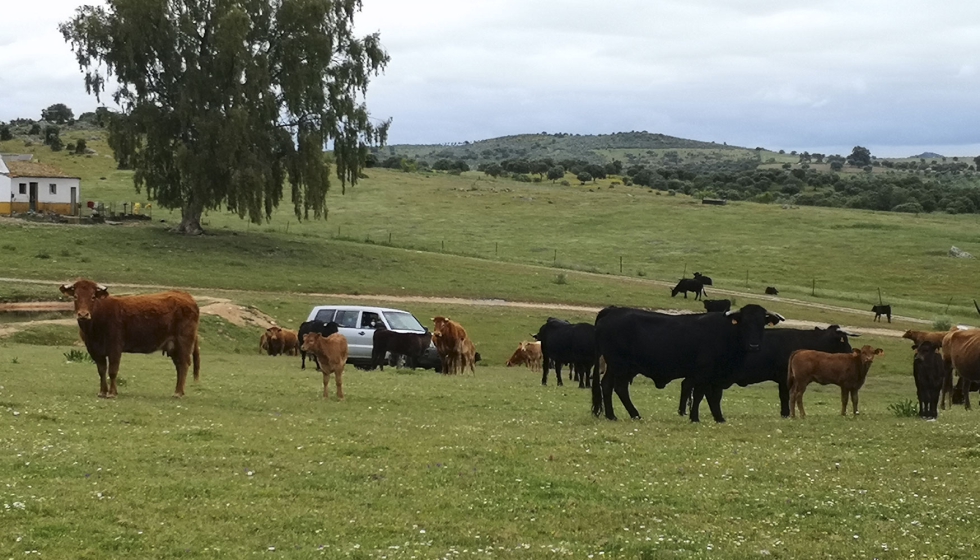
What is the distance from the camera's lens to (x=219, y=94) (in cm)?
5538

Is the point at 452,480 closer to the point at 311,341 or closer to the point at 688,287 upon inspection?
the point at 311,341

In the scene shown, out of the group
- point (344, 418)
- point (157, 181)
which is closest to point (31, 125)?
point (157, 181)

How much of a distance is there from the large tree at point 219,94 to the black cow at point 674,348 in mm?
39107

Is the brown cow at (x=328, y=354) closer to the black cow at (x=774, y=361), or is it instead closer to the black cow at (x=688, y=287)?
the black cow at (x=774, y=361)

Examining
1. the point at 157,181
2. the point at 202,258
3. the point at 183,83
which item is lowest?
the point at 202,258

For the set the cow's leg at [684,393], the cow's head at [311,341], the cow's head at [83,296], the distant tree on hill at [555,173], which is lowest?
the cow's leg at [684,393]

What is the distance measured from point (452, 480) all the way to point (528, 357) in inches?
913

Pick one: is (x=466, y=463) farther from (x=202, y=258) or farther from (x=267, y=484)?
(x=202, y=258)

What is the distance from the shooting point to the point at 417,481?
11000mm

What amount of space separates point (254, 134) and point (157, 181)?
562cm

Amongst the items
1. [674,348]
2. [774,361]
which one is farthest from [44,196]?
[674,348]

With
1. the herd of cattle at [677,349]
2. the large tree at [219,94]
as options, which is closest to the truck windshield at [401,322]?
the herd of cattle at [677,349]

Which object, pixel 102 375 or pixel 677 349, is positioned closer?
pixel 677 349

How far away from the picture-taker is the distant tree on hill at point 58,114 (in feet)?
472
